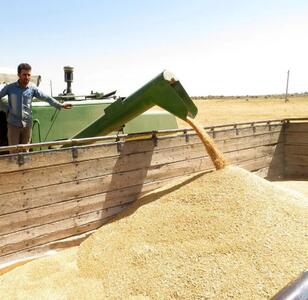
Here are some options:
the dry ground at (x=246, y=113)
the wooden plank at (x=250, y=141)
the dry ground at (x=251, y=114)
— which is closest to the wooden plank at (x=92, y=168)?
the wooden plank at (x=250, y=141)

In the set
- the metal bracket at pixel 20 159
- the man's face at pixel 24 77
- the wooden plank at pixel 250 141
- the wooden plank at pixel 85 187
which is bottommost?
the wooden plank at pixel 85 187

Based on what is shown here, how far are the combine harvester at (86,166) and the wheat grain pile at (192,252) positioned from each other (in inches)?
10.6

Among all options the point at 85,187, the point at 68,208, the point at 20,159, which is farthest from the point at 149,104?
the point at 20,159

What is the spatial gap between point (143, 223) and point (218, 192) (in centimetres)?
95

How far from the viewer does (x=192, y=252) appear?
378cm

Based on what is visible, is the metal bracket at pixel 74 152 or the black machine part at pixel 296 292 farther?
the metal bracket at pixel 74 152

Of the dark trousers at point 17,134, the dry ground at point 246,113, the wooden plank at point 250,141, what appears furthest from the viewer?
the dry ground at point 246,113

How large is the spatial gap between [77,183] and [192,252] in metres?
1.65

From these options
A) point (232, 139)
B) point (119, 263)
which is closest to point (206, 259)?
point (119, 263)

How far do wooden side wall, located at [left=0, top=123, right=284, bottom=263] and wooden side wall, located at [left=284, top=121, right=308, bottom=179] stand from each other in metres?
3.20

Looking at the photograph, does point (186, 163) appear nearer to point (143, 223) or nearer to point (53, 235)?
point (143, 223)

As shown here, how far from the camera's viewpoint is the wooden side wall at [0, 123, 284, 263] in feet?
13.5

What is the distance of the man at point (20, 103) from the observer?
4980 millimetres

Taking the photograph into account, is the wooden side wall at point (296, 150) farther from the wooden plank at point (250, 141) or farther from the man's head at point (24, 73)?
the man's head at point (24, 73)
